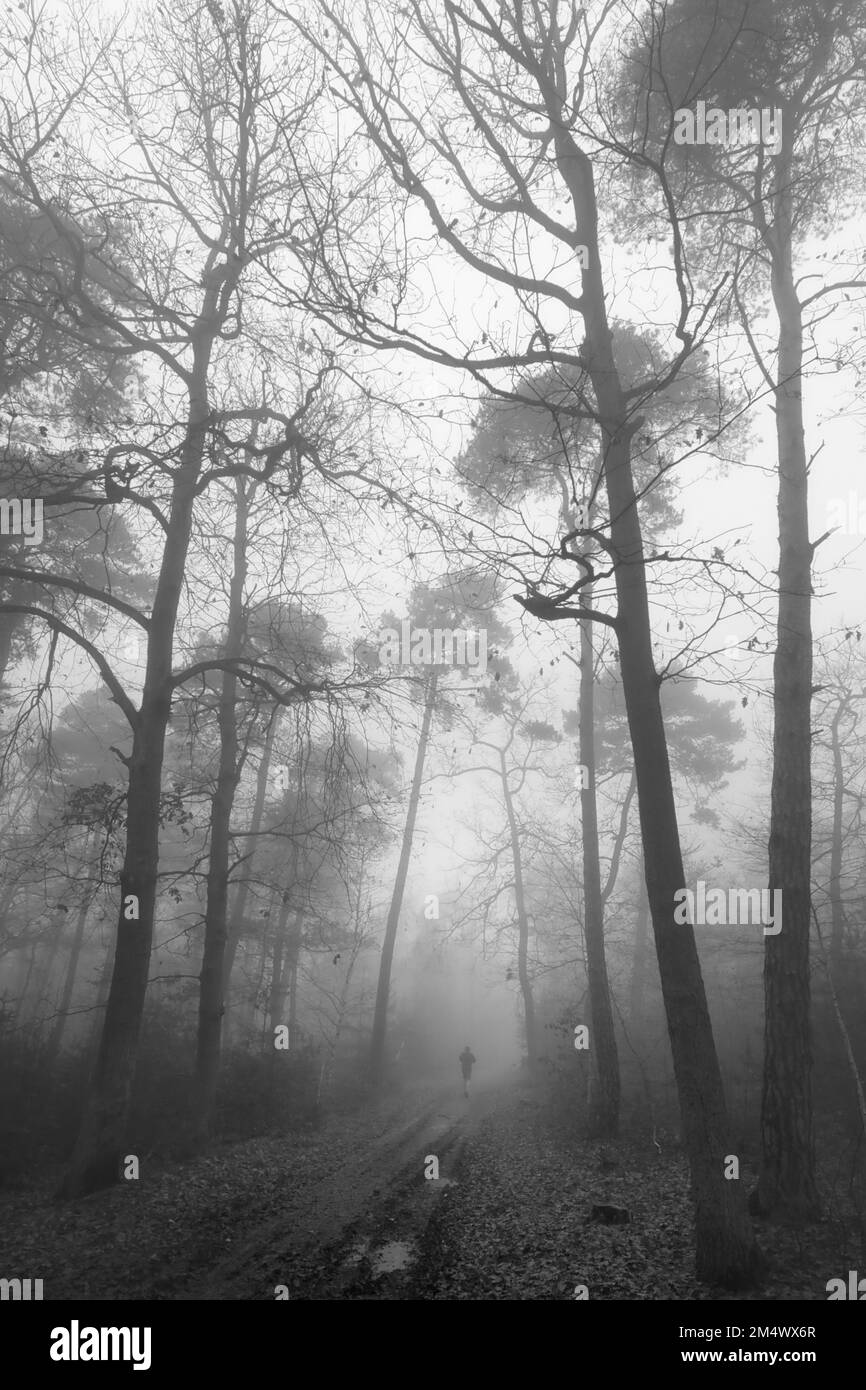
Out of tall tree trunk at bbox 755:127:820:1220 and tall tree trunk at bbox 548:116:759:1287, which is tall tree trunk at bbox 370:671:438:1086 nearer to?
tall tree trunk at bbox 755:127:820:1220

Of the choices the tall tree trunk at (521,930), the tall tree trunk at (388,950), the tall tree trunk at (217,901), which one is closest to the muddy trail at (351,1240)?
the tall tree trunk at (217,901)

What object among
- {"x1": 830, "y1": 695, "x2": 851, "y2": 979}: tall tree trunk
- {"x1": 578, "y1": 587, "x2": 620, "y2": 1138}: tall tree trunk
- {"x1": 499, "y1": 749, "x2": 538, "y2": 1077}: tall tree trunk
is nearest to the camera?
{"x1": 578, "y1": 587, "x2": 620, "y2": 1138}: tall tree trunk

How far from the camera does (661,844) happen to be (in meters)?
5.79

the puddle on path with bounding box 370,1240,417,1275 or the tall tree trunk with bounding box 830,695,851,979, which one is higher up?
the tall tree trunk with bounding box 830,695,851,979

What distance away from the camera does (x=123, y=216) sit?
9.24 meters

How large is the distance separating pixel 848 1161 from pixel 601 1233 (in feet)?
16.2

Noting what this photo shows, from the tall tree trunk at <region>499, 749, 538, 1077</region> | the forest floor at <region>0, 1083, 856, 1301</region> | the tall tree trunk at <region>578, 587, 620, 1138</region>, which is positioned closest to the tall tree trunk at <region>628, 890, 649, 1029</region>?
the tall tree trunk at <region>499, 749, 538, 1077</region>

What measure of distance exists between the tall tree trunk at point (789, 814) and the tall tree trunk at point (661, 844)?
172cm

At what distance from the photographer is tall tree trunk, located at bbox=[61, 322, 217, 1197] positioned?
791cm

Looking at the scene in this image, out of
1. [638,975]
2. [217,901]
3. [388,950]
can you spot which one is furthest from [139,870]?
[638,975]

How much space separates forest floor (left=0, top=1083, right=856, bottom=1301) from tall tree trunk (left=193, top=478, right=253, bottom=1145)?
3.26ft

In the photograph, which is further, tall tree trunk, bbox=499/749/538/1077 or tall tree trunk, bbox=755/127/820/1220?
tall tree trunk, bbox=499/749/538/1077
